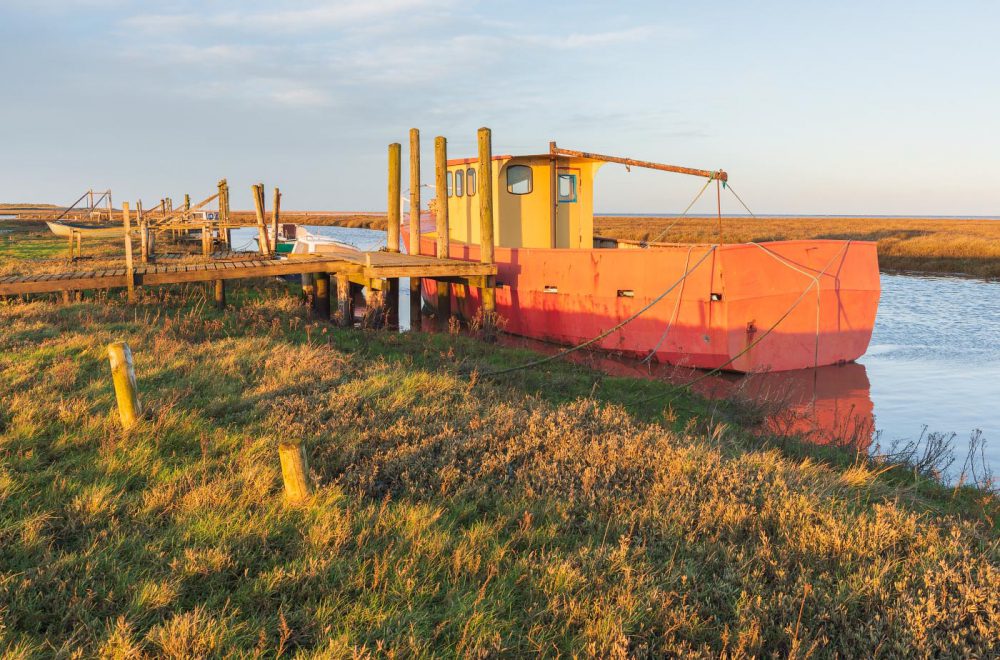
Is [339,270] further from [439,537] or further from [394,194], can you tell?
[439,537]

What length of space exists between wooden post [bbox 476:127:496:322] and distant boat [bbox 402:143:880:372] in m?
0.86

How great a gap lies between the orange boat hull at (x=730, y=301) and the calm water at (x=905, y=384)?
1.45ft

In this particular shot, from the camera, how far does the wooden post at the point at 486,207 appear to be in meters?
13.6

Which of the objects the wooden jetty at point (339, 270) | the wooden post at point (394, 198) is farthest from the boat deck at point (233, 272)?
the wooden post at point (394, 198)

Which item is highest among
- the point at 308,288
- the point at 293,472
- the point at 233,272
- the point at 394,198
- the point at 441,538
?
the point at 394,198

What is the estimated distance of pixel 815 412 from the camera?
33.9 ft

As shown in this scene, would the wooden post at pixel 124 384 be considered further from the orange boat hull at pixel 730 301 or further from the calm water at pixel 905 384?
the orange boat hull at pixel 730 301

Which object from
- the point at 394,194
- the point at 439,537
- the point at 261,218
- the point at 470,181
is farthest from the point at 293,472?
the point at 261,218

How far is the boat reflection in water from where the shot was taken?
8.96m

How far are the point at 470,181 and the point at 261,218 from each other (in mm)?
6240

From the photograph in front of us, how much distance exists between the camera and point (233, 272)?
12492 millimetres

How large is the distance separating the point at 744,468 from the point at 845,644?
6.28 feet

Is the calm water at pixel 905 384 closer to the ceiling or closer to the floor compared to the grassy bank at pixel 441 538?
closer to the floor

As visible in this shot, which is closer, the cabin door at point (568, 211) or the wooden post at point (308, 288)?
the cabin door at point (568, 211)
